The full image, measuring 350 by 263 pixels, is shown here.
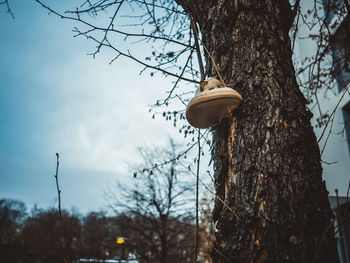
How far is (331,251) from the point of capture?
3.45 feet

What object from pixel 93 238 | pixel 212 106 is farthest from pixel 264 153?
pixel 93 238

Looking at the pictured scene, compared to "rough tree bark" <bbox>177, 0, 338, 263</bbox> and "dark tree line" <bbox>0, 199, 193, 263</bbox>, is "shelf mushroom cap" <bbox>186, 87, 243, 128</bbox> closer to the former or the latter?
"rough tree bark" <bbox>177, 0, 338, 263</bbox>

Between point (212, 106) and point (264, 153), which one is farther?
point (212, 106)

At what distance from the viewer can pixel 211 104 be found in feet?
4.40

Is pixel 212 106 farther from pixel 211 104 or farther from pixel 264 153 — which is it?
pixel 264 153

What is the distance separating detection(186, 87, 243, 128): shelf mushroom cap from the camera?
1.29m

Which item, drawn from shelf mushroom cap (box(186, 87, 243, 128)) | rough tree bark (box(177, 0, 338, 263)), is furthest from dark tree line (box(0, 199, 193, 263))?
shelf mushroom cap (box(186, 87, 243, 128))

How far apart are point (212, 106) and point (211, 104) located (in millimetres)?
26

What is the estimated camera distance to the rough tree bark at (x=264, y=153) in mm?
1061

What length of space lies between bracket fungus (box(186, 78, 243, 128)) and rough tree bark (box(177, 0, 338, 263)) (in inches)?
3.0

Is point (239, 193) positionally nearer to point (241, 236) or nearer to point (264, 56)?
point (241, 236)

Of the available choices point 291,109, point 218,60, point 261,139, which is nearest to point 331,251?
point 261,139

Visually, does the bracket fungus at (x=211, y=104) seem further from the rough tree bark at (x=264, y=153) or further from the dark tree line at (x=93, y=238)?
the dark tree line at (x=93, y=238)

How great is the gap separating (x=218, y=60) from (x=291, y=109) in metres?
0.62
